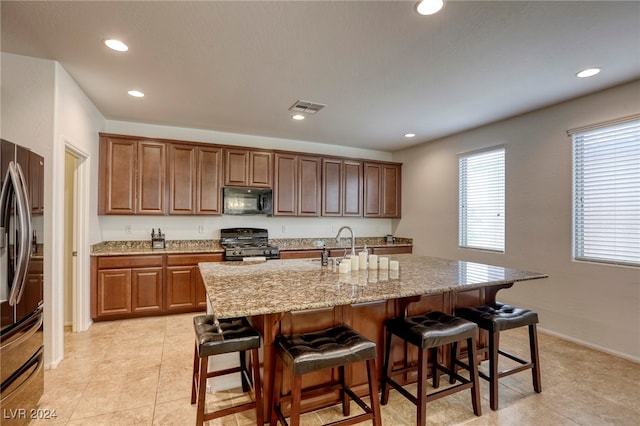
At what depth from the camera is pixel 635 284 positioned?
2914mm

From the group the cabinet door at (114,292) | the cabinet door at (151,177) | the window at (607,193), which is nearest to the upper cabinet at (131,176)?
the cabinet door at (151,177)

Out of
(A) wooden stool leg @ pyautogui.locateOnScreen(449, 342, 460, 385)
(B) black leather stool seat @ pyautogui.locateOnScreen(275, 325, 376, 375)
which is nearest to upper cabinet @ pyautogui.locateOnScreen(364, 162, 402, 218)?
(A) wooden stool leg @ pyautogui.locateOnScreen(449, 342, 460, 385)

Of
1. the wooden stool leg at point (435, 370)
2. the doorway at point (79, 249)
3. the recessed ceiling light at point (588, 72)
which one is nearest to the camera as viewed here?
the wooden stool leg at point (435, 370)

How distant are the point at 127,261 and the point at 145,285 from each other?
36 centimetres

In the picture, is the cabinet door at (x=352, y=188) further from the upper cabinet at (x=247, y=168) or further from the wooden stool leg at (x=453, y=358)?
the wooden stool leg at (x=453, y=358)

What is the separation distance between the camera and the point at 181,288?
4074 mm

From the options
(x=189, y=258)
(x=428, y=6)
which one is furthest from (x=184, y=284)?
(x=428, y=6)

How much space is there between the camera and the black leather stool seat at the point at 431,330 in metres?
1.94

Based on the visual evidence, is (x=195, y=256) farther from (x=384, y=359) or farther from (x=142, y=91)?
(x=384, y=359)

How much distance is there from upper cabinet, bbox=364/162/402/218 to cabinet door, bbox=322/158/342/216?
536 mm

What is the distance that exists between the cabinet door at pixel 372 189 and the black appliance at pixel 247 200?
180 cm

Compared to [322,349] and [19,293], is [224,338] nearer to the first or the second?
[322,349]

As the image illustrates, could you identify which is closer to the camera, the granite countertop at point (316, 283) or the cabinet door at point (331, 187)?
the granite countertop at point (316, 283)

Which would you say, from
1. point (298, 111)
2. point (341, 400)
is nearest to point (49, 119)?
point (298, 111)
